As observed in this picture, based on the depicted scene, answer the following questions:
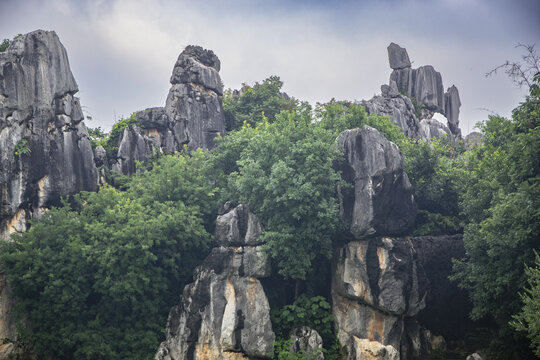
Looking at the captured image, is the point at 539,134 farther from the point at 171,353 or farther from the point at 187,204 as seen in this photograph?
the point at 171,353

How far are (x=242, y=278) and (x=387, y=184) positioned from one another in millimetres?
7842

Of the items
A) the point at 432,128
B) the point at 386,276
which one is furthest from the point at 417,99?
the point at 386,276

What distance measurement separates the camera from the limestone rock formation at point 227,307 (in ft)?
64.5

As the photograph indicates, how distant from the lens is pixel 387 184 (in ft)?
66.7

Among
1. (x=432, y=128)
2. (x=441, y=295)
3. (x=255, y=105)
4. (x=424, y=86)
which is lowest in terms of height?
(x=441, y=295)

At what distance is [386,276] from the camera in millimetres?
19766

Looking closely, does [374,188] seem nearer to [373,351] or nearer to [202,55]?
[373,351]

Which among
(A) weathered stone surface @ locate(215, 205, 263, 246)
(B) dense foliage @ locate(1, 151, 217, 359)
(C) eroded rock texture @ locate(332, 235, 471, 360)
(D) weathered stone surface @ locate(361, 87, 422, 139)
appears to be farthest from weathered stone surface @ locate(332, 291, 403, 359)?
(D) weathered stone surface @ locate(361, 87, 422, 139)

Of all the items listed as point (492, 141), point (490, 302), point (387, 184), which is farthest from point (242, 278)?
point (492, 141)

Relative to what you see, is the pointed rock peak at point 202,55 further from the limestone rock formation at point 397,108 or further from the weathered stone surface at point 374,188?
the weathered stone surface at point 374,188

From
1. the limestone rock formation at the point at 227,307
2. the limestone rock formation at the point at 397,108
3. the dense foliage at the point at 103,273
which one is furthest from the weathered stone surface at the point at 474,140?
the dense foliage at the point at 103,273

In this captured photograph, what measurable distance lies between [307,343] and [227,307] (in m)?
3.84

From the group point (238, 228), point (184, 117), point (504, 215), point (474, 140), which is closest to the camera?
point (504, 215)

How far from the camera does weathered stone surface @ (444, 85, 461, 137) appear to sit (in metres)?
43.5
